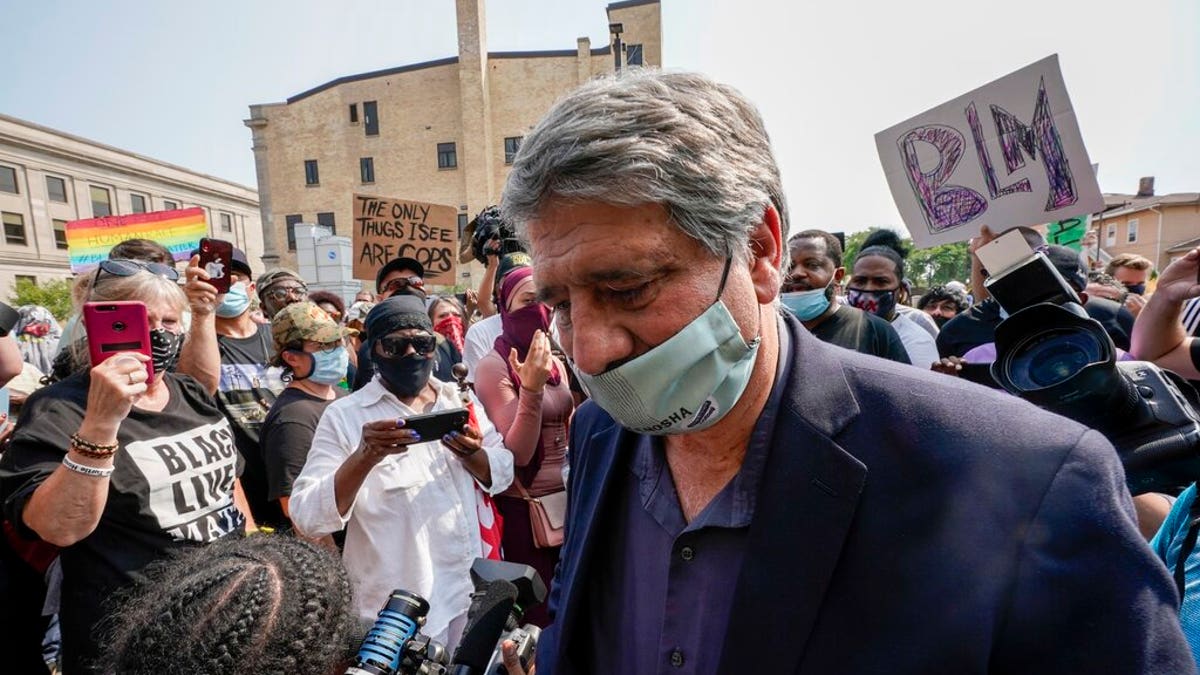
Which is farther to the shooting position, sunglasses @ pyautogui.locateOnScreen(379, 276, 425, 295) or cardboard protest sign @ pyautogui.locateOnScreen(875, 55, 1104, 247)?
sunglasses @ pyautogui.locateOnScreen(379, 276, 425, 295)

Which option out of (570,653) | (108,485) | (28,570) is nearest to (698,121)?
(570,653)

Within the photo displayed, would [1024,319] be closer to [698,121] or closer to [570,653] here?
[698,121]

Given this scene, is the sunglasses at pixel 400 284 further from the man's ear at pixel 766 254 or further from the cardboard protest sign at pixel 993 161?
the man's ear at pixel 766 254

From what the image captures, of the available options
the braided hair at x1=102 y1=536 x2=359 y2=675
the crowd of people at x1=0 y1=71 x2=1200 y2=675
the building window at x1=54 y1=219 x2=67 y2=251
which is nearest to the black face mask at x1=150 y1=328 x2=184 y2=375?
the crowd of people at x1=0 y1=71 x2=1200 y2=675

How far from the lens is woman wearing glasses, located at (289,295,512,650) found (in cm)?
228

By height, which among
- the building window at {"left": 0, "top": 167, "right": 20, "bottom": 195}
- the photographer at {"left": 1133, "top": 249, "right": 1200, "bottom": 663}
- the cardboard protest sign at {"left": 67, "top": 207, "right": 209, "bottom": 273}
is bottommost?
the photographer at {"left": 1133, "top": 249, "right": 1200, "bottom": 663}

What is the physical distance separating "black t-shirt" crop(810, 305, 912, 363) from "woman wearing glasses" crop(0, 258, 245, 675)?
319 centimetres

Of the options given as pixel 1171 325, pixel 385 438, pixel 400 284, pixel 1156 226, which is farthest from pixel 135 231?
pixel 1156 226

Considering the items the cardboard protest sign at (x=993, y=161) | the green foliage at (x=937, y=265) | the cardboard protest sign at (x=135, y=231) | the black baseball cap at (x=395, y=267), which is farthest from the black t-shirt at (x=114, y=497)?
the green foliage at (x=937, y=265)

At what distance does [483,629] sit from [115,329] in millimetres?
1901

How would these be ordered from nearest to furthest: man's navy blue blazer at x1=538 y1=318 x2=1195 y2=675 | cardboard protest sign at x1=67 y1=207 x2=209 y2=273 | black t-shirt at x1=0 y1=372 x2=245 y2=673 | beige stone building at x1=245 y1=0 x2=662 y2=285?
1. man's navy blue blazer at x1=538 y1=318 x2=1195 y2=675
2. black t-shirt at x1=0 y1=372 x2=245 y2=673
3. cardboard protest sign at x1=67 y1=207 x2=209 y2=273
4. beige stone building at x1=245 y1=0 x2=662 y2=285

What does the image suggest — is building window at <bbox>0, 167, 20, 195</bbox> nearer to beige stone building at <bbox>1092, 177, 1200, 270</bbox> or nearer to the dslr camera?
the dslr camera

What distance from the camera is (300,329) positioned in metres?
3.20

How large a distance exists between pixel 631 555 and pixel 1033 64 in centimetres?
340
